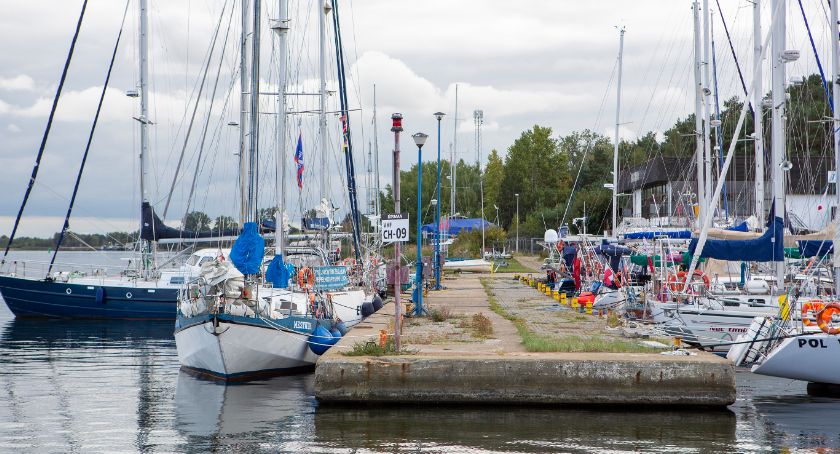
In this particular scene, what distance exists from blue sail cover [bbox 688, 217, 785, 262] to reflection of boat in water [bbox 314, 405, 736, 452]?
27.7 ft

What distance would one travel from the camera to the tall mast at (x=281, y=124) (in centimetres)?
2617

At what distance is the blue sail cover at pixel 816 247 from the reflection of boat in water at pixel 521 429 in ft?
37.6

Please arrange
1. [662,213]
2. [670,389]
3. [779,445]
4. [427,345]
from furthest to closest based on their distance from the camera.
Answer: [662,213]
[427,345]
[670,389]
[779,445]

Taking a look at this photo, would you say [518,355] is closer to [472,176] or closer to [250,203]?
[250,203]

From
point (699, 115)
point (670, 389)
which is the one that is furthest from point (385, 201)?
point (670, 389)

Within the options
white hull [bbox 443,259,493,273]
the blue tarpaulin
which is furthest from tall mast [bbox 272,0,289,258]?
the blue tarpaulin

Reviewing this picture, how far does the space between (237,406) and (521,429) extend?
6.34 meters

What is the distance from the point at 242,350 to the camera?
21.9m

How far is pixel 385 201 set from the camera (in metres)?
119

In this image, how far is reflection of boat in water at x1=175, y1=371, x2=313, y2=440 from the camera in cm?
1684

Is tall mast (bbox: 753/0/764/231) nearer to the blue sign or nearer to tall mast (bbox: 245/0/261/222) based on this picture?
the blue sign

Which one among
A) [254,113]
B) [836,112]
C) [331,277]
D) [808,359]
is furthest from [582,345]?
[331,277]

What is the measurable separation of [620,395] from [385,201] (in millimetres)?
101651

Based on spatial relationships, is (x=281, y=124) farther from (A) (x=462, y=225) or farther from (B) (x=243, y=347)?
(A) (x=462, y=225)
